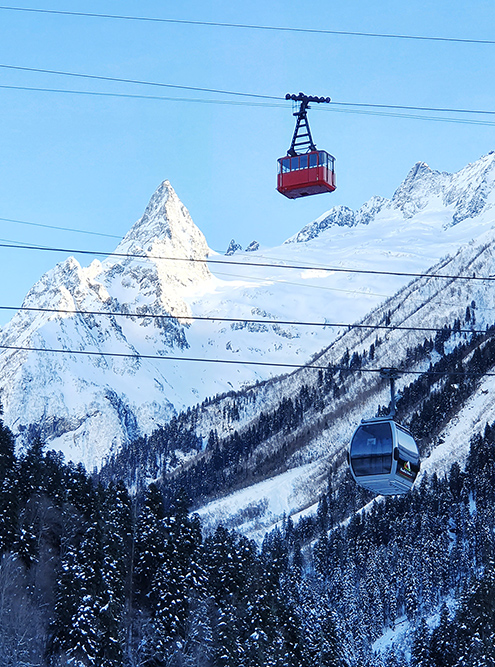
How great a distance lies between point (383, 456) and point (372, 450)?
55cm

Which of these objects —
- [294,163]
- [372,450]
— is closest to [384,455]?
[372,450]

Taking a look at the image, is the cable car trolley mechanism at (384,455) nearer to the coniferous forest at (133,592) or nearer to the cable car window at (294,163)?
the cable car window at (294,163)

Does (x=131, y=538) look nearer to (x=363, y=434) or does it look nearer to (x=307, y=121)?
(x=363, y=434)

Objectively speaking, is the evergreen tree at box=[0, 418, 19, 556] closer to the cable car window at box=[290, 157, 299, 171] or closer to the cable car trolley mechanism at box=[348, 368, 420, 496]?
the cable car trolley mechanism at box=[348, 368, 420, 496]

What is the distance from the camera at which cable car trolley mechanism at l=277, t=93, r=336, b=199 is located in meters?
42.6

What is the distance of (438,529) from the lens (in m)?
197

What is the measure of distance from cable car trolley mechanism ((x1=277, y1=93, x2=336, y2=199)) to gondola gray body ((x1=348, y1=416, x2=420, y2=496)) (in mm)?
10259

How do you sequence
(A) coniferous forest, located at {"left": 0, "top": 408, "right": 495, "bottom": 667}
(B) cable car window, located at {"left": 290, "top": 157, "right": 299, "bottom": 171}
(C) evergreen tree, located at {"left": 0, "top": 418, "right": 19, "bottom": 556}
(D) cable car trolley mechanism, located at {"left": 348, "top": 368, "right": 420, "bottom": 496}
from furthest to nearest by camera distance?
(C) evergreen tree, located at {"left": 0, "top": 418, "right": 19, "bottom": 556} < (A) coniferous forest, located at {"left": 0, "top": 408, "right": 495, "bottom": 667} < (B) cable car window, located at {"left": 290, "top": 157, "right": 299, "bottom": 171} < (D) cable car trolley mechanism, located at {"left": 348, "top": 368, "right": 420, "bottom": 496}

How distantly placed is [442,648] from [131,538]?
159 ft

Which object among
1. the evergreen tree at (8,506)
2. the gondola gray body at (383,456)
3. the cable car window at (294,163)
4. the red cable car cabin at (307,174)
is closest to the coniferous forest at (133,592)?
the evergreen tree at (8,506)

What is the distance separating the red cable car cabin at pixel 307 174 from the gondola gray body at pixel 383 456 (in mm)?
10217

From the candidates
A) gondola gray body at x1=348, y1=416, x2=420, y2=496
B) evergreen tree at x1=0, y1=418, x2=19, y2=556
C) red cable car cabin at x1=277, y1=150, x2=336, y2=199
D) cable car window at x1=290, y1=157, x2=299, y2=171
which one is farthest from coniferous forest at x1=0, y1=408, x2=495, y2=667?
cable car window at x1=290, y1=157, x2=299, y2=171

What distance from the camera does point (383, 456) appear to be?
42375mm

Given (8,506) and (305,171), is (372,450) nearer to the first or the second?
(305,171)
